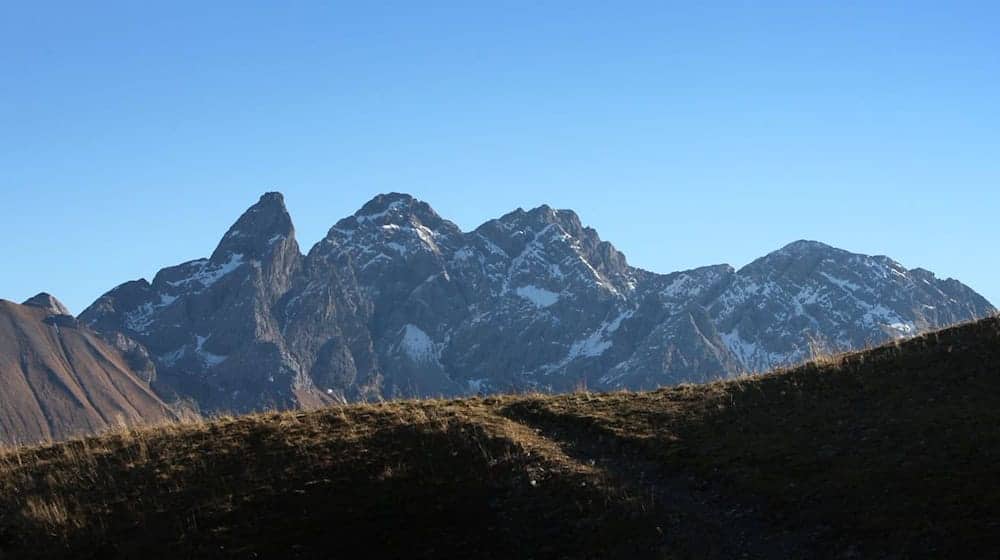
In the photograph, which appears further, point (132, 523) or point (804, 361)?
point (804, 361)

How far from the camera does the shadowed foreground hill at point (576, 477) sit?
2288cm

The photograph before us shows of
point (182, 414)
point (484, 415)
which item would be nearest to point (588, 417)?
point (484, 415)

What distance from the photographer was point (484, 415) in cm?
3138

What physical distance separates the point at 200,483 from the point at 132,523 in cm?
212

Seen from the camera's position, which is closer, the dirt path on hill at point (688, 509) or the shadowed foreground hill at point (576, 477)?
the dirt path on hill at point (688, 509)

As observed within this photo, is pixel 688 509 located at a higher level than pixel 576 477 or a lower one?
lower

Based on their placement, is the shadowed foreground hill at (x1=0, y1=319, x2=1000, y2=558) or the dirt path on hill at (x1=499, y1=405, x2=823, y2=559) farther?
the shadowed foreground hill at (x1=0, y1=319, x2=1000, y2=558)

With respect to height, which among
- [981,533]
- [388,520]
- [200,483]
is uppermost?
[200,483]

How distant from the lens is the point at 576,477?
25953 millimetres

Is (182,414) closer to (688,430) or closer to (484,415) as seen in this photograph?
(484,415)

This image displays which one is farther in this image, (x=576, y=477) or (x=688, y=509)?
(x=576, y=477)

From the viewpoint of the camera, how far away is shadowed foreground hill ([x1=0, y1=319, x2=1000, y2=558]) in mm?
22875

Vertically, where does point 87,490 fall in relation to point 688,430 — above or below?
above

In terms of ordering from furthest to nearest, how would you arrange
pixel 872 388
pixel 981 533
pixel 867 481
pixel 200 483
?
pixel 872 388, pixel 200 483, pixel 867 481, pixel 981 533
